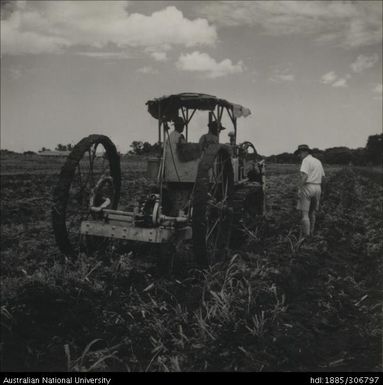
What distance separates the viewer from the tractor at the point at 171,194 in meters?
5.92

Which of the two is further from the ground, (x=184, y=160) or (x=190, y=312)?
(x=184, y=160)

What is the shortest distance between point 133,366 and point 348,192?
14469 millimetres

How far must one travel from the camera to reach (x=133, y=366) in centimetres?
393

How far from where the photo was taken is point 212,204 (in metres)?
6.71

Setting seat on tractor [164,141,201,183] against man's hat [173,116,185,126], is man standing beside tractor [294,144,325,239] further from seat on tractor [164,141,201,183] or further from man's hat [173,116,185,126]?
man's hat [173,116,185,126]

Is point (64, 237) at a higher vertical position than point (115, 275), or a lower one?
higher

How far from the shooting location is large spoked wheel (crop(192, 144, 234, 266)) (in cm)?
565

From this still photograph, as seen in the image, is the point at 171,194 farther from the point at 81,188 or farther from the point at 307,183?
the point at 307,183

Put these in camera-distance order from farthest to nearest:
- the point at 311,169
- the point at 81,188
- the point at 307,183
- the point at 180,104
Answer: the point at 307,183
the point at 311,169
the point at 180,104
the point at 81,188

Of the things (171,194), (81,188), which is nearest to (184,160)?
(171,194)

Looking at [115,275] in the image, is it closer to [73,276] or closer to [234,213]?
[73,276]

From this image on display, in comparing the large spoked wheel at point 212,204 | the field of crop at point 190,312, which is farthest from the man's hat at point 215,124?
the field of crop at point 190,312

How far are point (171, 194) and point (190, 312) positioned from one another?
3045 mm
